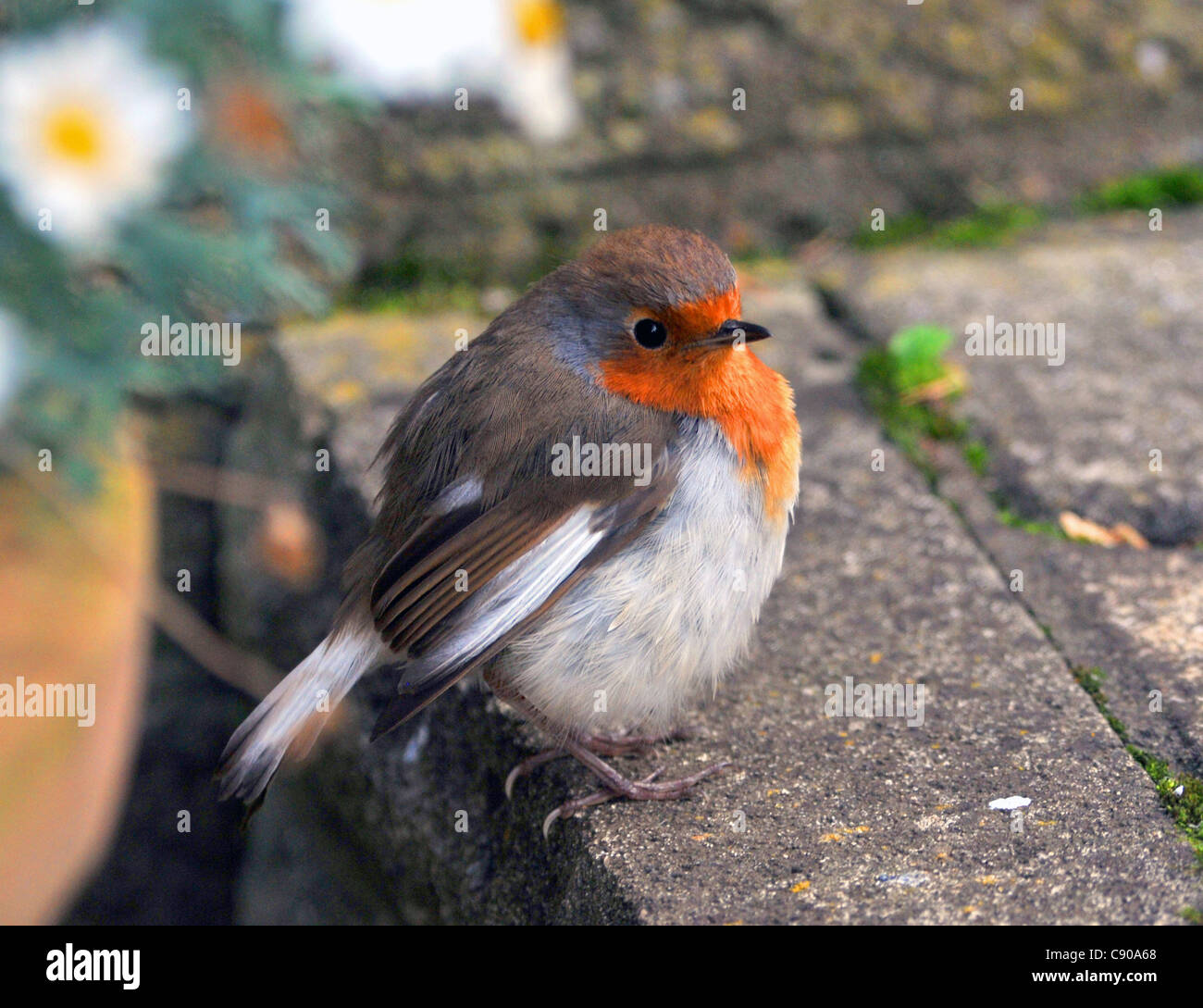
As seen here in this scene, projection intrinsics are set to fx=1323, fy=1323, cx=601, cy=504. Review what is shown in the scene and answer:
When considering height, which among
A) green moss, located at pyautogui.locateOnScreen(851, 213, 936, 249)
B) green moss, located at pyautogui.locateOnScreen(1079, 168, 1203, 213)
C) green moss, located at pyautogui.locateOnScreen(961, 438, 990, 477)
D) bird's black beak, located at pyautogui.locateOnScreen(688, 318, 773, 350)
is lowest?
green moss, located at pyautogui.locateOnScreen(961, 438, 990, 477)

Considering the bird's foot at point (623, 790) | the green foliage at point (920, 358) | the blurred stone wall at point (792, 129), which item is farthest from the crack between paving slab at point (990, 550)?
the bird's foot at point (623, 790)

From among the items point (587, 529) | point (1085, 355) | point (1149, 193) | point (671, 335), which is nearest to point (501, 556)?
point (587, 529)

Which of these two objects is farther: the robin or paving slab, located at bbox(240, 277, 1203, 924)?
the robin

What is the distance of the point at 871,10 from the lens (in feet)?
15.7

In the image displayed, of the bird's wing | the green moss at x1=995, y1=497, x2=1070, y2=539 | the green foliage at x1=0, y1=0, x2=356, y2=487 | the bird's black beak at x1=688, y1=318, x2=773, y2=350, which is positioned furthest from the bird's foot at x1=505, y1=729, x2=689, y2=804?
the green foliage at x1=0, y1=0, x2=356, y2=487

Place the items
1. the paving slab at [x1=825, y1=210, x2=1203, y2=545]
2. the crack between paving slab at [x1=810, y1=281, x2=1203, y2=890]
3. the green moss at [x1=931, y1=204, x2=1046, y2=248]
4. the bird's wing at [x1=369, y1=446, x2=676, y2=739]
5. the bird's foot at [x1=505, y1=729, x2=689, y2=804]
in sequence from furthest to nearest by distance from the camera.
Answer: the green moss at [x1=931, y1=204, x2=1046, y2=248] < the paving slab at [x1=825, y1=210, x2=1203, y2=545] < the bird's foot at [x1=505, y1=729, x2=689, y2=804] < the bird's wing at [x1=369, y1=446, x2=676, y2=739] < the crack between paving slab at [x1=810, y1=281, x2=1203, y2=890]

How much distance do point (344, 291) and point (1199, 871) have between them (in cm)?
334

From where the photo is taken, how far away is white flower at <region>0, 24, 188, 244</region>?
2918 millimetres

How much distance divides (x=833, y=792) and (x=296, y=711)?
3.54 feet

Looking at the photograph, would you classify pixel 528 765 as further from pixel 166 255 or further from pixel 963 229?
pixel 963 229

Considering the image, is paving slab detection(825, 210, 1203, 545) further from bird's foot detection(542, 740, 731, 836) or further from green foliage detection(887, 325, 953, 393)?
bird's foot detection(542, 740, 731, 836)

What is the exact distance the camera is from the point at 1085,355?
13.2 feet

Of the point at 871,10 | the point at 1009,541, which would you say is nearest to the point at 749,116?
the point at 871,10

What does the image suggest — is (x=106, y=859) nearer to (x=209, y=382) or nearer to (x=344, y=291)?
(x=209, y=382)
